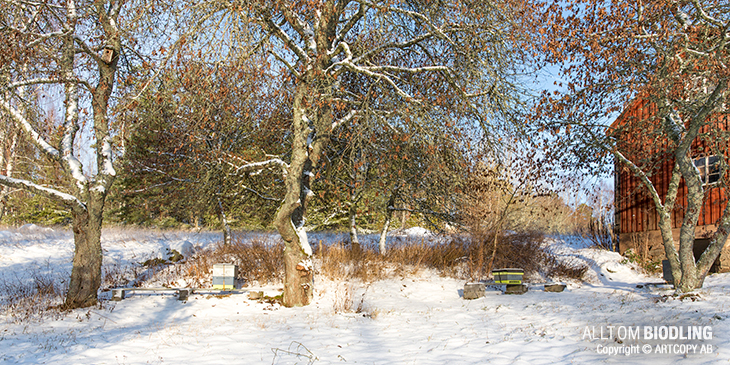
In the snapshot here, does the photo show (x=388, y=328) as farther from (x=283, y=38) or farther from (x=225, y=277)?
(x=283, y=38)

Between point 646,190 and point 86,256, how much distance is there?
1553 cm

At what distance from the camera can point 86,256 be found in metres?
8.38

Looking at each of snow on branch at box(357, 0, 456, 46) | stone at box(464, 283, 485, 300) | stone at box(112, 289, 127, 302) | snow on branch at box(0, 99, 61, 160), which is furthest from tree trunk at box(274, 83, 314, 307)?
snow on branch at box(0, 99, 61, 160)

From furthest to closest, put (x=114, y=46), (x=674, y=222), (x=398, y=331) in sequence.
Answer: (x=674, y=222), (x=114, y=46), (x=398, y=331)

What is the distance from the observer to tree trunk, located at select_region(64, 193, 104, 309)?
8.26m

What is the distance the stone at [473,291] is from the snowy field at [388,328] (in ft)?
0.57

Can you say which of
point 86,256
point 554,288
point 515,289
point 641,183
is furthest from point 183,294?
point 641,183

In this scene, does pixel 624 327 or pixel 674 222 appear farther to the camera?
pixel 674 222

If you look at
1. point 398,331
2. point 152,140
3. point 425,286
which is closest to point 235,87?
point 398,331

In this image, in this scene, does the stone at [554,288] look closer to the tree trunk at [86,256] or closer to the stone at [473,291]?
the stone at [473,291]

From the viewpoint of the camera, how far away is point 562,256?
15414mm

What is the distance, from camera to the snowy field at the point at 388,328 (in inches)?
208

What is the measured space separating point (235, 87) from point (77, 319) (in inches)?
193

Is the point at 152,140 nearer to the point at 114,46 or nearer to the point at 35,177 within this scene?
the point at 114,46
